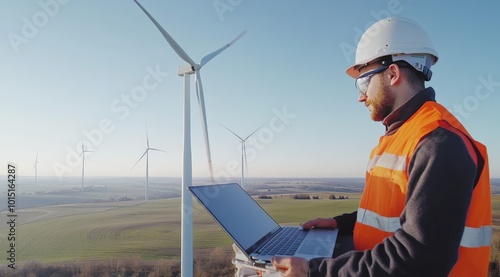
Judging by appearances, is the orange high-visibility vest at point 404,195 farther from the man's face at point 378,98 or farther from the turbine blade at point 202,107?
the turbine blade at point 202,107

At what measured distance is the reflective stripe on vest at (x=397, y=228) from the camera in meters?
1.72

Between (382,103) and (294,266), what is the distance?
3.84 ft

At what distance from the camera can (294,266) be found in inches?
76.3

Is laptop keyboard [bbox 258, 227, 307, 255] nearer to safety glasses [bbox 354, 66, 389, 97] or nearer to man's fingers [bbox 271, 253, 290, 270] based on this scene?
man's fingers [bbox 271, 253, 290, 270]

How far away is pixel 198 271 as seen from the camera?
19453mm

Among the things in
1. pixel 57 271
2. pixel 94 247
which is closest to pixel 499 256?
pixel 57 271

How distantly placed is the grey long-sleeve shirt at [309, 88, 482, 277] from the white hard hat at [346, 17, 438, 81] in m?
0.75

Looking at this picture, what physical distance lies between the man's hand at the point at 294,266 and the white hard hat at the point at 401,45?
1390 millimetres

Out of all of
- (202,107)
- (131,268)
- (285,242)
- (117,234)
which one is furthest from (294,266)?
(117,234)

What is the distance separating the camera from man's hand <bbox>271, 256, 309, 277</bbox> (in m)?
1.92

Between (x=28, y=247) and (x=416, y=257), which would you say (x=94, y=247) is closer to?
(x=28, y=247)

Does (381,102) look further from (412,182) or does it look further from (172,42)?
(172,42)

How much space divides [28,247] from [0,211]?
1678 centimetres

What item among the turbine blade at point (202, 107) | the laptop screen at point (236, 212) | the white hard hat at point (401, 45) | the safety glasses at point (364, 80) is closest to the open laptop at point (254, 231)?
the laptop screen at point (236, 212)
